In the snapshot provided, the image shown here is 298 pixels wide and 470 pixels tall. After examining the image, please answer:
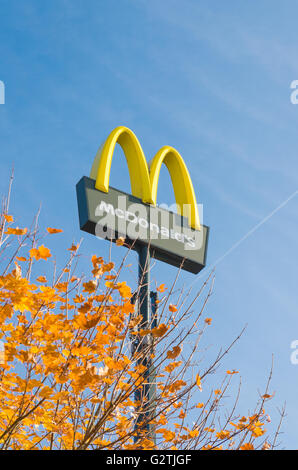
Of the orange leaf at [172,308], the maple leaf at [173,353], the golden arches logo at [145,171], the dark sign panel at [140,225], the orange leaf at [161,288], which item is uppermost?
the golden arches logo at [145,171]

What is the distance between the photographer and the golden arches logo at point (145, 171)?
9.90m

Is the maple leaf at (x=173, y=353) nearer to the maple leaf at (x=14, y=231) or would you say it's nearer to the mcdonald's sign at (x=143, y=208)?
the maple leaf at (x=14, y=231)

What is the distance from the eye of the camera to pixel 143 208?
1041cm

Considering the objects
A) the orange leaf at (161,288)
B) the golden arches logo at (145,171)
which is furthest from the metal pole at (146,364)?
the golden arches logo at (145,171)

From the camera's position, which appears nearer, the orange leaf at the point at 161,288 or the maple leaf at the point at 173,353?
the maple leaf at the point at 173,353

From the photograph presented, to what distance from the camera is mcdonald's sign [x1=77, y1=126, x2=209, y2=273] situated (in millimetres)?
9656

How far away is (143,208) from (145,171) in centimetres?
83

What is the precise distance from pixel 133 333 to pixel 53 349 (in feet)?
4.12

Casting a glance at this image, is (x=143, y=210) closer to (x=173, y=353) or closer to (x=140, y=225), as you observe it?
(x=140, y=225)

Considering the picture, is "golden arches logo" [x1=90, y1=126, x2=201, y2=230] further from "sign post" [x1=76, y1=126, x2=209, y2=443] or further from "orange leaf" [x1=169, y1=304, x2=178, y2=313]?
"orange leaf" [x1=169, y1=304, x2=178, y2=313]

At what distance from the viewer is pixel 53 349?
3740 millimetres

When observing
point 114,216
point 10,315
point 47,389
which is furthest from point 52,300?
point 114,216

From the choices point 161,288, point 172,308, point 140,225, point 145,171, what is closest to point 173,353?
point 172,308
